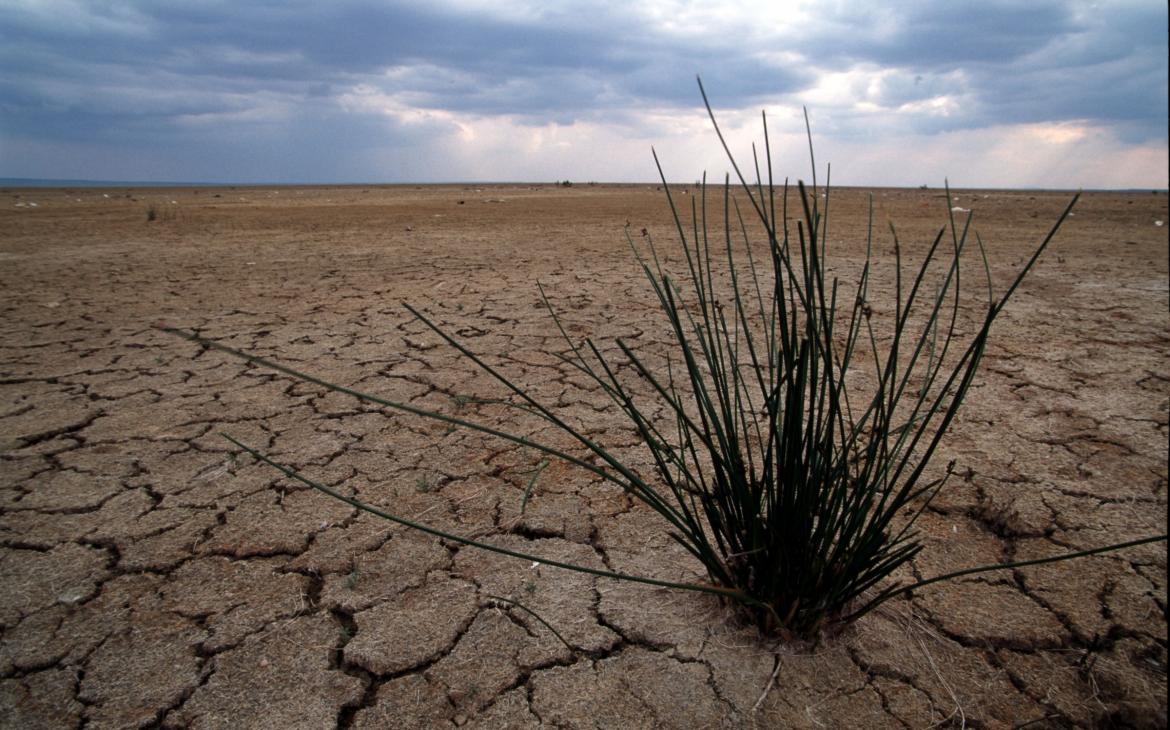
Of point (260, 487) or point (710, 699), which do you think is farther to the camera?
point (260, 487)

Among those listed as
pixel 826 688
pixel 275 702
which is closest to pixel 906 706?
pixel 826 688

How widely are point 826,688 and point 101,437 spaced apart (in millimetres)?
2262

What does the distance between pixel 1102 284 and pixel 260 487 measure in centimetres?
496

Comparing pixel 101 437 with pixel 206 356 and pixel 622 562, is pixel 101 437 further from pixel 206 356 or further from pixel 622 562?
pixel 622 562

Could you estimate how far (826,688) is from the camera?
1.12m

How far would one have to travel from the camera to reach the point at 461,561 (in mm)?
1497

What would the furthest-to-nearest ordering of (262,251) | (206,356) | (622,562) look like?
(262,251), (206,356), (622,562)

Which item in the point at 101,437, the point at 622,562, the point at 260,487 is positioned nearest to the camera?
the point at 622,562

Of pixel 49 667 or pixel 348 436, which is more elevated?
pixel 348 436

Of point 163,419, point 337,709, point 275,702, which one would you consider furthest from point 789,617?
point 163,419

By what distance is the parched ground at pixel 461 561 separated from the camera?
112 cm

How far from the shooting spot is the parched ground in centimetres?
112

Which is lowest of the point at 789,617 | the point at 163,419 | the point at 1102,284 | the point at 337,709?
the point at 337,709

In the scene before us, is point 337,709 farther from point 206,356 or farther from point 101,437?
point 206,356
